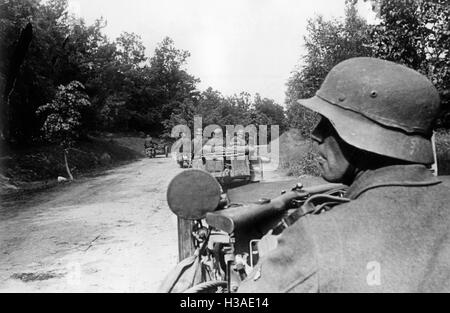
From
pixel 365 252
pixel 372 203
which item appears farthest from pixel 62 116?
pixel 365 252

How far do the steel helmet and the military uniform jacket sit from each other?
219 mm

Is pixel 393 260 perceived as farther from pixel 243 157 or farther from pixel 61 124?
pixel 61 124

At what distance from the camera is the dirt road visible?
5516mm

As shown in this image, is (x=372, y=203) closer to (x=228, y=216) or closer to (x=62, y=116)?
(x=228, y=216)

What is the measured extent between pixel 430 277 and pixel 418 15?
7.30m

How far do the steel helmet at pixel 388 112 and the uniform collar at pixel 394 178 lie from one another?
0.10 feet

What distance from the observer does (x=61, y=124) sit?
1759 cm

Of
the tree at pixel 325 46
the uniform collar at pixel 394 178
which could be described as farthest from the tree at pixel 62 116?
the uniform collar at pixel 394 178

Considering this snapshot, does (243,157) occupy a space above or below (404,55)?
below

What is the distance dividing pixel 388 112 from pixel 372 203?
35 centimetres

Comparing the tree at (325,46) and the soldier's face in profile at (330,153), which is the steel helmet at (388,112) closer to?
the soldier's face in profile at (330,153)

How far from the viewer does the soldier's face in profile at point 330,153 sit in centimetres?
146

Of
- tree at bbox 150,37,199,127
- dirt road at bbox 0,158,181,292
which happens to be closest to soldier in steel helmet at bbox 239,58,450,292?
dirt road at bbox 0,158,181,292

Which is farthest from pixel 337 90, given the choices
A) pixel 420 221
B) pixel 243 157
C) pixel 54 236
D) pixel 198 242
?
pixel 243 157
